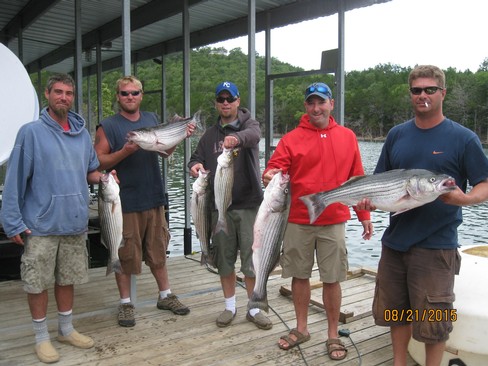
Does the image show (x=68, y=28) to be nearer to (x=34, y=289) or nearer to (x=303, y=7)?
(x=303, y=7)

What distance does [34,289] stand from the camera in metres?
3.44

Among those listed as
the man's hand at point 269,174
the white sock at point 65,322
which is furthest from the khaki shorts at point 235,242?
the white sock at point 65,322

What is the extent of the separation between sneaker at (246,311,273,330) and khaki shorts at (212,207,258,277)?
0.39 m

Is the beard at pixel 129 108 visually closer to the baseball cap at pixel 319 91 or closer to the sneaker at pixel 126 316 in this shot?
the baseball cap at pixel 319 91

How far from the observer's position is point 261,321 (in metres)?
4.23

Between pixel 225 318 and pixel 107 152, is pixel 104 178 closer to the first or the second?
pixel 107 152

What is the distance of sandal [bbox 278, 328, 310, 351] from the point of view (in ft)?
12.5

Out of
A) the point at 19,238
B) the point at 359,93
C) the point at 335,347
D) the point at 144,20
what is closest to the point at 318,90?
the point at 335,347

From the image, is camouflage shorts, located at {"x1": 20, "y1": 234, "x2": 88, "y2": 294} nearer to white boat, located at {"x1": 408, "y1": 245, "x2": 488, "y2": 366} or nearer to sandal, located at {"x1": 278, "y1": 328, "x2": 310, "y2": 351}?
sandal, located at {"x1": 278, "y1": 328, "x2": 310, "y2": 351}

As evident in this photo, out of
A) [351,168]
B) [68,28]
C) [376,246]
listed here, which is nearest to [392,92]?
[376,246]

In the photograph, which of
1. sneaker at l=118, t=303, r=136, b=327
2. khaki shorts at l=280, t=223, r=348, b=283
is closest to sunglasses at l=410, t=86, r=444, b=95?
khaki shorts at l=280, t=223, r=348, b=283

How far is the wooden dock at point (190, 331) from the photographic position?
3654mm

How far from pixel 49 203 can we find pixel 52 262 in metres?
0.46

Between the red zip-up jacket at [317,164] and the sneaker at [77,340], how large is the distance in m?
1.91
